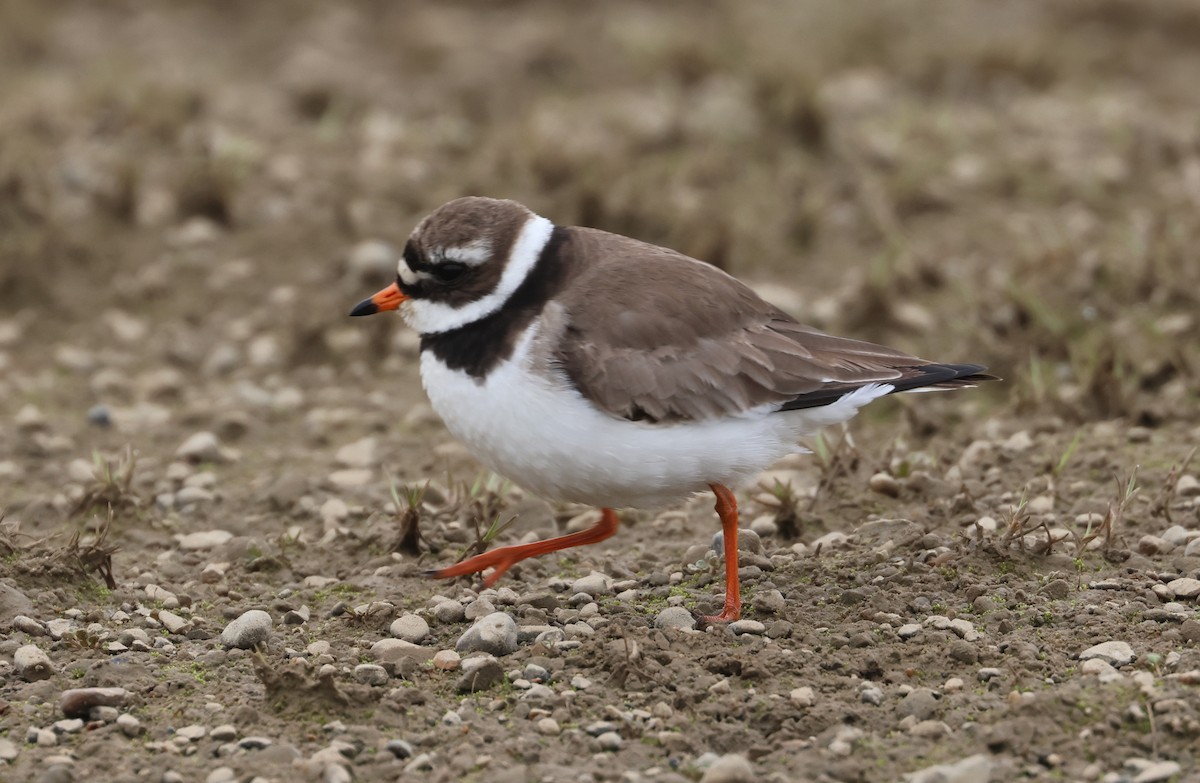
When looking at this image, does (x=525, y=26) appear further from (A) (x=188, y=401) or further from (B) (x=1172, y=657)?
(B) (x=1172, y=657)

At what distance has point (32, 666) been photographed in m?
4.70

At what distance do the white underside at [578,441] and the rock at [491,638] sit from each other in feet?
1.58

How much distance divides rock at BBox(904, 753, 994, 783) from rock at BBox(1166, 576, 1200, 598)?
1.37 m

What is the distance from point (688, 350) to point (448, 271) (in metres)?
0.89

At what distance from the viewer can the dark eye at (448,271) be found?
5.27 meters

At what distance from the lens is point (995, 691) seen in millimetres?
4559

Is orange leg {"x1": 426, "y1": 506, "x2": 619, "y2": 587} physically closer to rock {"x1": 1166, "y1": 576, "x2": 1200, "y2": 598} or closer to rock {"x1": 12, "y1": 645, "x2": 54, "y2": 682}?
rock {"x1": 12, "y1": 645, "x2": 54, "y2": 682}

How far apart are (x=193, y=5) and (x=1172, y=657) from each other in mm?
11162

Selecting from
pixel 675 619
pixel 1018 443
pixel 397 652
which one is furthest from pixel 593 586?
pixel 1018 443

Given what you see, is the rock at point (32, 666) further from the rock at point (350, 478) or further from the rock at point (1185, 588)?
the rock at point (1185, 588)

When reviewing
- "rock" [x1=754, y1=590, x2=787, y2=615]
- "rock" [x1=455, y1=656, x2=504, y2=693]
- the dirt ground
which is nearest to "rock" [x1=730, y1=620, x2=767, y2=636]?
the dirt ground

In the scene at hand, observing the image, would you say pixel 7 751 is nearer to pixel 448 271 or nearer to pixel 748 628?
pixel 448 271

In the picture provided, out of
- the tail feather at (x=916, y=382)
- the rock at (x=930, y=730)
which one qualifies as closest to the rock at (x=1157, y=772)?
the rock at (x=930, y=730)

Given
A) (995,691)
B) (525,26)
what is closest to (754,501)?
(995,691)
